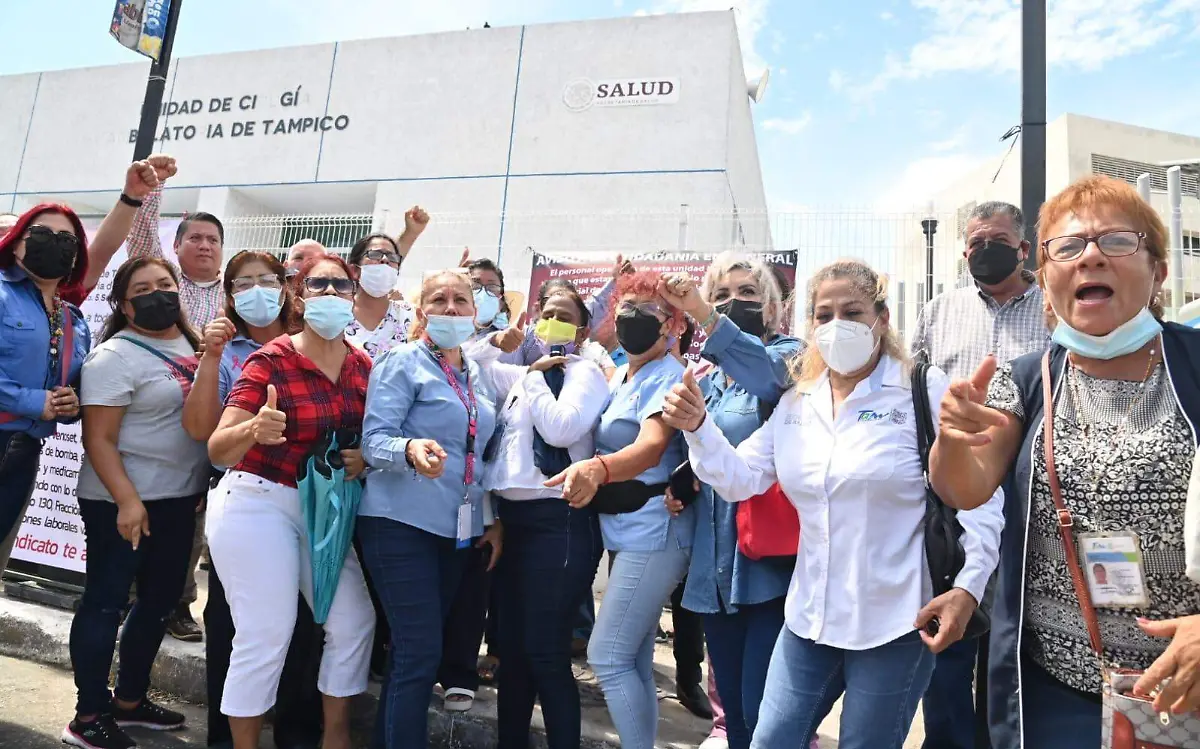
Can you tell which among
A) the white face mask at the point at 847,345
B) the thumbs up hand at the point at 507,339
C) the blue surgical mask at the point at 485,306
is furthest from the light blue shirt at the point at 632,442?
the blue surgical mask at the point at 485,306

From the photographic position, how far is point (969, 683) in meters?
2.91

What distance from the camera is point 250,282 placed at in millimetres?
3471

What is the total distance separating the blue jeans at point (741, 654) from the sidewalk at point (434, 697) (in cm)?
76

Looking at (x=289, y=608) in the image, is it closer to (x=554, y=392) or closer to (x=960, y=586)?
(x=554, y=392)

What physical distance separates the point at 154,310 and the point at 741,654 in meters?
2.81

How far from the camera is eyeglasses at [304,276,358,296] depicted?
328 centimetres

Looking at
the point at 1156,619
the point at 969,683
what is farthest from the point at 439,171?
A: the point at 1156,619

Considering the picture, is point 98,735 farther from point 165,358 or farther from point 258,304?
point 258,304

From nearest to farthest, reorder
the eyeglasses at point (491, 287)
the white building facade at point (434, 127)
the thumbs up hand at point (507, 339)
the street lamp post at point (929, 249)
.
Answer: the thumbs up hand at point (507, 339) < the eyeglasses at point (491, 287) < the street lamp post at point (929, 249) < the white building facade at point (434, 127)

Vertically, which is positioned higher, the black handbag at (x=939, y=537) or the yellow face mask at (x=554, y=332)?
the yellow face mask at (x=554, y=332)

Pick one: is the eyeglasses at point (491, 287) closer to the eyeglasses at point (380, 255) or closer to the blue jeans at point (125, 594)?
the eyeglasses at point (380, 255)

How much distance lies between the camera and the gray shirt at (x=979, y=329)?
11.3ft

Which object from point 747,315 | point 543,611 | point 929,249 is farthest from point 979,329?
point 929,249

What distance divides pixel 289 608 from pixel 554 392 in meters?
1.31
